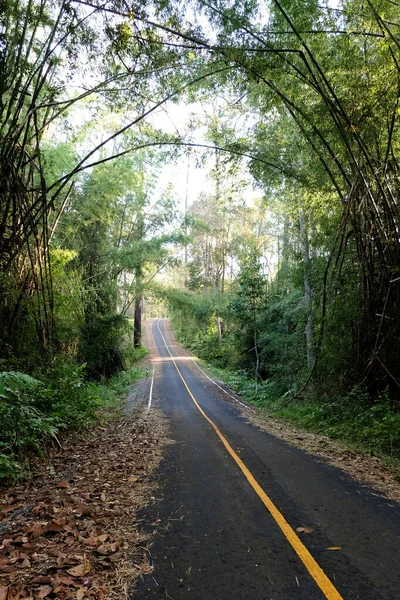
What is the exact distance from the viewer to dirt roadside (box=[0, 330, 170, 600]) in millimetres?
2652

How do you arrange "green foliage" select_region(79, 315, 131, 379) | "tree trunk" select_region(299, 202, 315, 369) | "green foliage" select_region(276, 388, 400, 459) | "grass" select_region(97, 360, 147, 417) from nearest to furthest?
"green foliage" select_region(276, 388, 400, 459)
"grass" select_region(97, 360, 147, 417)
"tree trunk" select_region(299, 202, 315, 369)
"green foliage" select_region(79, 315, 131, 379)

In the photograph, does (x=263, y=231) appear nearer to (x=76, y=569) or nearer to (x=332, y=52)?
(x=332, y=52)

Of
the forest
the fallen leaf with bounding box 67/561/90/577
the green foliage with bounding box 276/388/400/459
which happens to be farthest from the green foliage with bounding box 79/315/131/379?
→ the fallen leaf with bounding box 67/561/90/577

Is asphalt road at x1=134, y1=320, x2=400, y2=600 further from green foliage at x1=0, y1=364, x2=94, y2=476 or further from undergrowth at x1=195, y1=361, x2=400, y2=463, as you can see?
green foliage at x1=0, y1=364, x2=94, y2=476

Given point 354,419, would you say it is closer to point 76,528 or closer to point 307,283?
point 307,283

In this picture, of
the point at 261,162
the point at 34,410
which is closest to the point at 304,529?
the point at 34,410

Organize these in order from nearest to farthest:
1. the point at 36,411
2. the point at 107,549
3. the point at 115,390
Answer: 1. the point at 107,549
2. the point at 36,411
3. the point at 115,390

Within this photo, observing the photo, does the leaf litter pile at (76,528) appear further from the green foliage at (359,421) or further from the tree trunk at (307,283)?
the tree trunk at (307,283)

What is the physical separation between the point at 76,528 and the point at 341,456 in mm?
4640

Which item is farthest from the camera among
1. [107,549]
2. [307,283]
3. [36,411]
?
[307,283]

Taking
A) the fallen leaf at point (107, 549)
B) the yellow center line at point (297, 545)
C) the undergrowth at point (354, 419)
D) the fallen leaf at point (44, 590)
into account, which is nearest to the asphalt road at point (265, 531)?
the yellow center line at point (297, 545)

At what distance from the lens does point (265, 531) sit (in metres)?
3.46

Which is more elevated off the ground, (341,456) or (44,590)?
(44,590)

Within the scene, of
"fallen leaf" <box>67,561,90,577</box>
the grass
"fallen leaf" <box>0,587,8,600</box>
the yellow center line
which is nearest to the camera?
"fallen leaf" <box>0,587,8,600</box>
